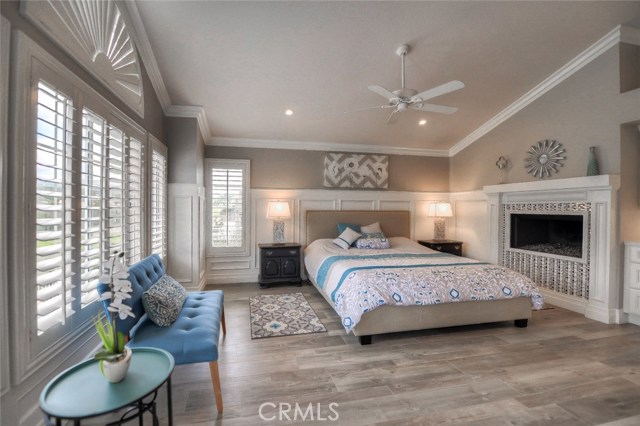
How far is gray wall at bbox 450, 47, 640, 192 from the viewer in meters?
3.33

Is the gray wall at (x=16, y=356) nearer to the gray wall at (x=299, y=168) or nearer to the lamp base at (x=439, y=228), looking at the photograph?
the gray wall at (x=299, y=168)

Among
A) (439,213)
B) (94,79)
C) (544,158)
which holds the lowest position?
(439,213)

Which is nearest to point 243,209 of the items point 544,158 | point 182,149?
point 182,149

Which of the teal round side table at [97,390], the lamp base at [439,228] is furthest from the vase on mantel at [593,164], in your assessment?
the teal round side table at [97,390]

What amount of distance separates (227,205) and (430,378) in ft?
13.1

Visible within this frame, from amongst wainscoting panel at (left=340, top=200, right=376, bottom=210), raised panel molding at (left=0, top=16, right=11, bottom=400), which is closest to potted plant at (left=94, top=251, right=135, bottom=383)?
raised panel molding at (left=0, top=16, right=11, bottom=400)

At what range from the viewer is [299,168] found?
5418 millimetres

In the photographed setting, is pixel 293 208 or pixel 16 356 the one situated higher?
pixel 293 208

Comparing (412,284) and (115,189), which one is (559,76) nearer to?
(412,284)

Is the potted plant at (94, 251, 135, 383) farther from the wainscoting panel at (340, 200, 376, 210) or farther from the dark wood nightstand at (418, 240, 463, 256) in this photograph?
the dark wood nightstand at (418, 240, 463, 256)

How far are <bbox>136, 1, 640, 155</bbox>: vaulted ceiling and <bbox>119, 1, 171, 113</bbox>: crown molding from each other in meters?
0.05

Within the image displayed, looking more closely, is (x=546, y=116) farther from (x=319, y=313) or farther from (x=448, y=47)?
(x=319, y=313)

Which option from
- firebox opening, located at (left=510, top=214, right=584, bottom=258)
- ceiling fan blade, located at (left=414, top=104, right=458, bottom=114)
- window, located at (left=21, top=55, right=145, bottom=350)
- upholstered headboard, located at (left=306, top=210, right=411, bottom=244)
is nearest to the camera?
window, located at (left=21, top=55, right=145, bottom=350)

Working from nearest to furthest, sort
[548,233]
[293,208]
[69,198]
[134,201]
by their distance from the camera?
[69,198]
[134,201]
[548,233]
[293,208]
